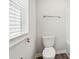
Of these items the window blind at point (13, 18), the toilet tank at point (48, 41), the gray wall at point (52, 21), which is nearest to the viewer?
the window blind at point (13, 18)

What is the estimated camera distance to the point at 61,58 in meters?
3.10

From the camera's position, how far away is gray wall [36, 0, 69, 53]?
3461 mm

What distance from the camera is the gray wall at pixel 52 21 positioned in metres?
3.46

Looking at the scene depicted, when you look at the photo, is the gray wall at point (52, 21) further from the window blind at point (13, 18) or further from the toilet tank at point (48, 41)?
the window blind at point (13, 18)

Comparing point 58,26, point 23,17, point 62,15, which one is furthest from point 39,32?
point 23,17

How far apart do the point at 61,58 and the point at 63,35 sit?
2.67 ft

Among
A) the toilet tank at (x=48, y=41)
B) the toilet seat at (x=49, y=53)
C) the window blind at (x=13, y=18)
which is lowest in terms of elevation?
the toilet seat at (x=49, y=53)

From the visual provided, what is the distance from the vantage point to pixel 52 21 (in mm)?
3492

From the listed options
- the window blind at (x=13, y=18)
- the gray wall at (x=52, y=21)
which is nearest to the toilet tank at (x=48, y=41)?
the gray wall at (x=52, y=21)

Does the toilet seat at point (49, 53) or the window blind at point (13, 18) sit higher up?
the window blind at point (13, 18)

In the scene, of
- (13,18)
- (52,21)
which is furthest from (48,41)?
(13,18)

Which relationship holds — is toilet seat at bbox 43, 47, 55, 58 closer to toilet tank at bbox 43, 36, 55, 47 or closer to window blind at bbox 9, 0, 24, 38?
Answer: toilet tank at bbox 43, 36, 55, 47
